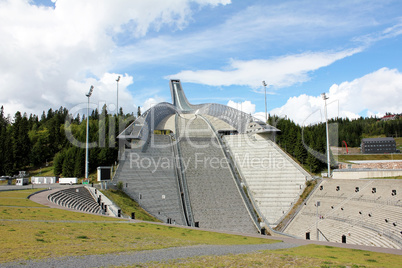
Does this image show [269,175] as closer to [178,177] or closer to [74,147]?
[178,177]

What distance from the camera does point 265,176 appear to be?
3422 centimetres

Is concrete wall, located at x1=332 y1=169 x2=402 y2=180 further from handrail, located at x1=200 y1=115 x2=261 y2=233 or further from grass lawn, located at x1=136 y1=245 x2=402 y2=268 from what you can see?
grass lawn, located at x1=136 y1=245 x2=402 y2=268

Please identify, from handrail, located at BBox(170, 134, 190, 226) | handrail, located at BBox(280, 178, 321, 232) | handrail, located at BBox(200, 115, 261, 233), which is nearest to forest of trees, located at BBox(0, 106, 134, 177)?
handrail, located at BBox(170, 134, 190, 226)

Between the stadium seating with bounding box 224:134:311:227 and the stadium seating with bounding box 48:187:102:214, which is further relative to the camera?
the stadium seating with bounding box 224:134:311:227

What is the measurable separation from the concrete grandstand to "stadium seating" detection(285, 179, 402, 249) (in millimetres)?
2913

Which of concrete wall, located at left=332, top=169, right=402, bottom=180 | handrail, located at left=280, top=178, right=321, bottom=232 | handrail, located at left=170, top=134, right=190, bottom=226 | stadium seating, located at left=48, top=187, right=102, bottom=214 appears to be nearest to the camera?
stadium seating, located at left=48, top=187, right=102, bottom=214

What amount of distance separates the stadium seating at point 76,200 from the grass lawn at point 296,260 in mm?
13987

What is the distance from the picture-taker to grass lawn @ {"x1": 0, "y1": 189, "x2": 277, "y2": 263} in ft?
25.0

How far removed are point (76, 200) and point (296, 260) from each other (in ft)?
58.9

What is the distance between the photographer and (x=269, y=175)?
3425 cm

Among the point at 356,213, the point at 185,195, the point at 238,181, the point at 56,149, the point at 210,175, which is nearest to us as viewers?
the point at 356,213

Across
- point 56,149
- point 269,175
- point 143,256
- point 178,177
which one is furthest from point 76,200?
point 56,149

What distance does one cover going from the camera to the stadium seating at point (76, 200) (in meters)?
19.3

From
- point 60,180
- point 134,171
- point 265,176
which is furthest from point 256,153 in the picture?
point 60,180
